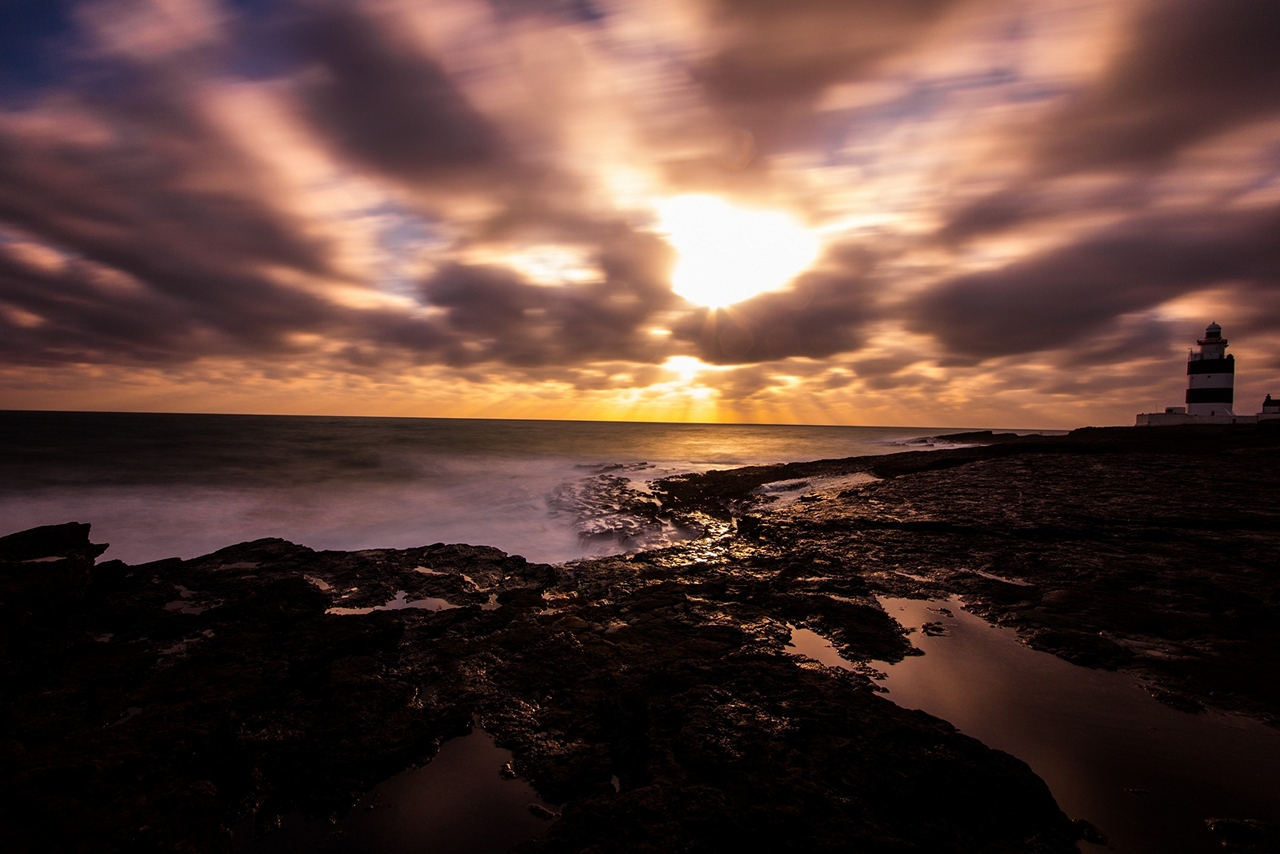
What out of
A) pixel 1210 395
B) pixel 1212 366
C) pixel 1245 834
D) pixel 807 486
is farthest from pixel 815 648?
pixel 1212 366

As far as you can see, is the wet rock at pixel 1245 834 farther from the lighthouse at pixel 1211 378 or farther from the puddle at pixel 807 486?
the lighthouse at pixel 1211 378

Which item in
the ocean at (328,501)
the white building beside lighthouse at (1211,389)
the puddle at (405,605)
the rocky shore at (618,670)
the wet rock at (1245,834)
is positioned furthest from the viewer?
the white building beside lighthouse at (1211,389)

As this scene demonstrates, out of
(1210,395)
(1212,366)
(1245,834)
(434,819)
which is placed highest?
(1212,366)

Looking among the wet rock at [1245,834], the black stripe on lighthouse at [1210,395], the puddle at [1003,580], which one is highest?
the black stripe on lighthouse at [1210,395]

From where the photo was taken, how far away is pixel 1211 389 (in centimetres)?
3703

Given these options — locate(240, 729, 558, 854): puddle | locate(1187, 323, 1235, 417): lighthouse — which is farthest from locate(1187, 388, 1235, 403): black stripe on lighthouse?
locate(240, 729, 558, 854): puddle

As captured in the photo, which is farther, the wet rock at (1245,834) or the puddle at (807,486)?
the puddle at (807,486)

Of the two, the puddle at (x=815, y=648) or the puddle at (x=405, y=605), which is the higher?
the puddle at (x=815, y=648)

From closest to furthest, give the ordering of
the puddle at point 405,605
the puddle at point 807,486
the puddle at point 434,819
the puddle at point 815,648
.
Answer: the puddle at point 434,819, the puddle at point 815,648, the puddle at point 405,605, the puddle at point 807,486

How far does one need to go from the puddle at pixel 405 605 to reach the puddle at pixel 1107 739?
5995 millimetres

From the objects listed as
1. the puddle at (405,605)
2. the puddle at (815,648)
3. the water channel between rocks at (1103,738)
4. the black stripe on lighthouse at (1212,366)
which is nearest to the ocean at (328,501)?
the puddle at (405,605)

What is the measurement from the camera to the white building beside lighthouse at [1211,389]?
118 feet

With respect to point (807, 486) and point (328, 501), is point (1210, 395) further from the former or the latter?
point (328, 501)

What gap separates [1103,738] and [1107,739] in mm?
24
